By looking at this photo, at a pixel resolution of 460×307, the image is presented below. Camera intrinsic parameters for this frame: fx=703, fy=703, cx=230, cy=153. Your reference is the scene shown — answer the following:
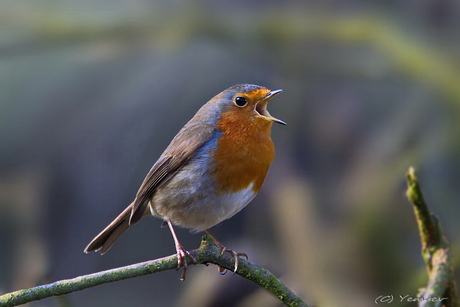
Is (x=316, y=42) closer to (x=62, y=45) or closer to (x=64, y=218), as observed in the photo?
(x=62, y=45)

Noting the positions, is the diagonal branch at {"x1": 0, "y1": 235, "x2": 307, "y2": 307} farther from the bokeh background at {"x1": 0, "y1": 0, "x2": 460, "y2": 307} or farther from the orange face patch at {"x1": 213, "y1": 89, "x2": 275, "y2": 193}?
the bokeh background at {"x1": 0, "y1": 0, "x2": 460, "y2": 307}

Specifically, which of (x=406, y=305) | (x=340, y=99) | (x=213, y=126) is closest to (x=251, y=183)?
(x=213, y=126)

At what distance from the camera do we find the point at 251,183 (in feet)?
8.20

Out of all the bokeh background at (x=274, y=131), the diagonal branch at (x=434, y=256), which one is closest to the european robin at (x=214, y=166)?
the diagonal branch at (x=434, y=256)

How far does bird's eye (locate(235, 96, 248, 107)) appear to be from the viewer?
2637 millimetres

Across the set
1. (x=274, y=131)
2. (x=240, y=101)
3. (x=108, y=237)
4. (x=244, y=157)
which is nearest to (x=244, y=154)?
(x=244, y=157)

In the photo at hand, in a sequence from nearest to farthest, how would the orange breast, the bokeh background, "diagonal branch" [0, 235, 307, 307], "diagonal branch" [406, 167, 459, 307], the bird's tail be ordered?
"diagonal branch" [0, 235, 307, 307]
"diagonal branch" [406, 167, 459, 307]
the orange breast
the bird's tail
the bokeh background

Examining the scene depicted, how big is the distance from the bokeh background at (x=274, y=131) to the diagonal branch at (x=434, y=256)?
1167 millimetres

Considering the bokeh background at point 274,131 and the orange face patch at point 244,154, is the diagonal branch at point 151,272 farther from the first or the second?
the bokeh background at point 274,131

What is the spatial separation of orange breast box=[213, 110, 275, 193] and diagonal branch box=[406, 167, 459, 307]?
51 centimetres

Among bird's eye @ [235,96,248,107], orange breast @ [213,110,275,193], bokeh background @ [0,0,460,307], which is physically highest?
bird's eye @ [235,96,248,107]

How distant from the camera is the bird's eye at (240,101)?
8.65ft

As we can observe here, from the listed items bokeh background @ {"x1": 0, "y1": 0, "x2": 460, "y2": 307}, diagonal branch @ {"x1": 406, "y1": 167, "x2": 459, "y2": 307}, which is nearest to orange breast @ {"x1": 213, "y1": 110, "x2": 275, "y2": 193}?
diagonal branch @ {"x1": 406, "y1": 167, "x2": 459, "y2": 307}

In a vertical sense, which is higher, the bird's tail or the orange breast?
the orange breast
